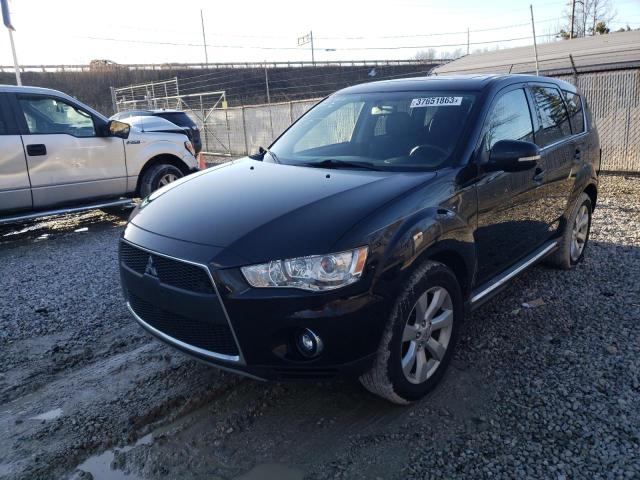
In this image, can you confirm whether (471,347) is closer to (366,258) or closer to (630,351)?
(630,351)

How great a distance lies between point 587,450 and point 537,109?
9.19 ft

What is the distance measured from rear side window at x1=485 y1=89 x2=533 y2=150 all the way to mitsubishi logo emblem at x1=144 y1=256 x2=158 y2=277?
2.28 m

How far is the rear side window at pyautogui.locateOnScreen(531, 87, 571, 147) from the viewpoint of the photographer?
4.31 meters

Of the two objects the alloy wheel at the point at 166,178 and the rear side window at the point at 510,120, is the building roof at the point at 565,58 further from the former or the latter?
the alloy wheel at the point at 166,178

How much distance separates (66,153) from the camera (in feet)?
23.2

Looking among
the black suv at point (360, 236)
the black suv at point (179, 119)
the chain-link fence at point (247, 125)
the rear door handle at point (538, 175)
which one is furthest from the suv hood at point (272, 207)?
the chain-link fence at point (247, 125)

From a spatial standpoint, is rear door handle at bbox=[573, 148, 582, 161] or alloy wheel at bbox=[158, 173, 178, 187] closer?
rear door handle at bbox=[573, 148, 582, 161]

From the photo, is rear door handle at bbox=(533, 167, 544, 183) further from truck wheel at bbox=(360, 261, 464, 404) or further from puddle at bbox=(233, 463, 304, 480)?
puddle at bbox=(233, 463, 304, 480)

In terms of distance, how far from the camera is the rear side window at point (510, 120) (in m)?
3.61

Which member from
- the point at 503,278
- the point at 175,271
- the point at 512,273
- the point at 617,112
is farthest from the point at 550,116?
the point at 617,112

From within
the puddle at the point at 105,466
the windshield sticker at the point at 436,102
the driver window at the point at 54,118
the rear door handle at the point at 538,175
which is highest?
the driver window at the point at 54,118

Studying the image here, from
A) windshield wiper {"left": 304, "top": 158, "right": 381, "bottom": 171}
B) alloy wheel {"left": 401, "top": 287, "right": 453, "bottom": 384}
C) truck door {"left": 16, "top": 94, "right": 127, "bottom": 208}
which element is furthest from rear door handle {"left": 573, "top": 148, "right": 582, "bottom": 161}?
truck door {"left": 16, "top": 94, "right": 127, "bottom": 208}

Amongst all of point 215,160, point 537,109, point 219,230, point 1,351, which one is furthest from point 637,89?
point 215,160

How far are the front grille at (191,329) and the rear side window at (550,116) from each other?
3.00 m
